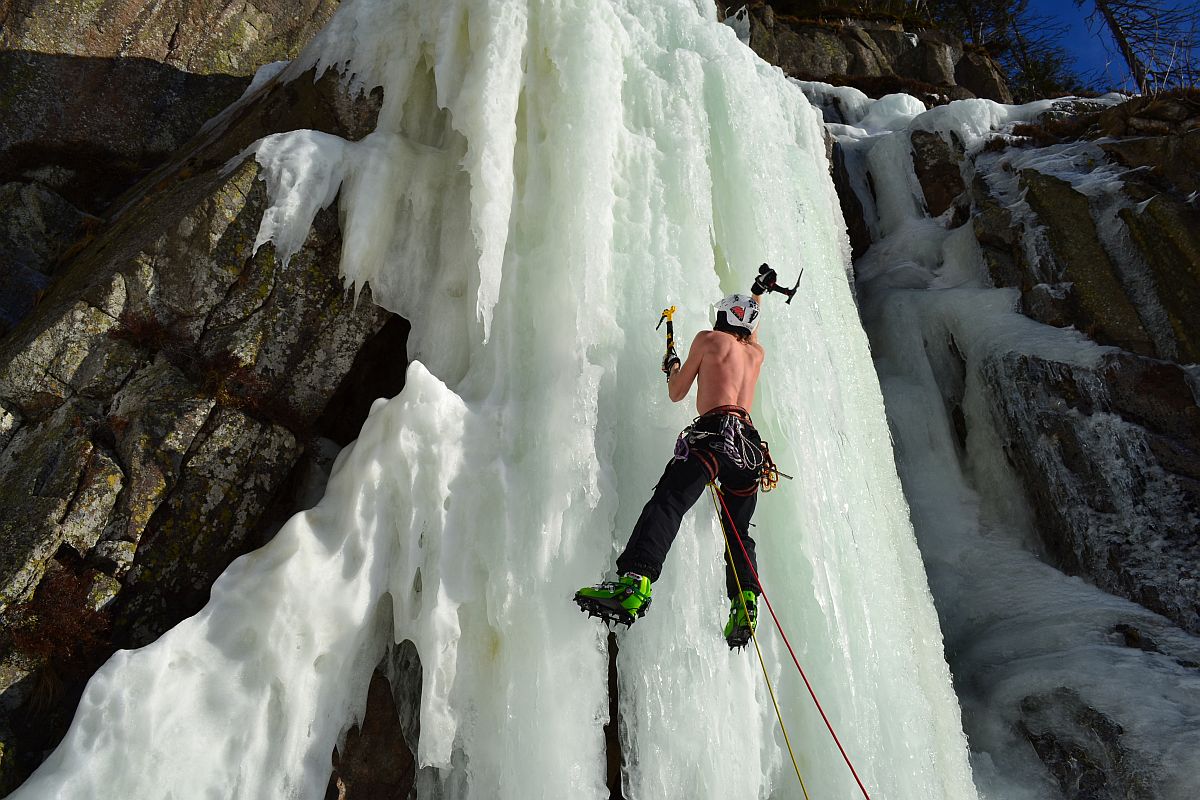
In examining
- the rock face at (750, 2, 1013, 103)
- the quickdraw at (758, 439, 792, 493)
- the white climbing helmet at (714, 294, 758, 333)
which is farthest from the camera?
the rock face at (750, 2, 1013, 103)

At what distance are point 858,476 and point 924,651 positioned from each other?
1057mm

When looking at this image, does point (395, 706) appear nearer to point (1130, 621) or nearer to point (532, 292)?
point (532, 292)

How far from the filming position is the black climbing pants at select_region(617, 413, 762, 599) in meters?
3.25

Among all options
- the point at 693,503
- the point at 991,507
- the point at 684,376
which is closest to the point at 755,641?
the point at 693,503

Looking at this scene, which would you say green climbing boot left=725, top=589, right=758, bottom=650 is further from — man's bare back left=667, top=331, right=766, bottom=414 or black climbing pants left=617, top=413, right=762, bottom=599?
man's bare back left=667, top=331, right=766, bottom=414

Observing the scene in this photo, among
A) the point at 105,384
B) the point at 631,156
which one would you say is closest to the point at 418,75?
the point at 631,156

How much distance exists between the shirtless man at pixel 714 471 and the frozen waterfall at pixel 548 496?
207 millimetres

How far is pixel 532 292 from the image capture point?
441 cm

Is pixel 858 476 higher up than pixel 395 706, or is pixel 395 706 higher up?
pixel 858 476

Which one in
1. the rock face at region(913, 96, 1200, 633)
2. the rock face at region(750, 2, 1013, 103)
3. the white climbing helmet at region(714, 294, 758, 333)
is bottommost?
the white climbing helmet at region(714, 294, 758, 333)

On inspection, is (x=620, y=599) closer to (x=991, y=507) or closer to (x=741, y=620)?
(x=741, y=620)

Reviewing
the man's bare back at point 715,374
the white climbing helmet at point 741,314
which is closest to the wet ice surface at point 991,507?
Result: the man's bare back at point 715,374

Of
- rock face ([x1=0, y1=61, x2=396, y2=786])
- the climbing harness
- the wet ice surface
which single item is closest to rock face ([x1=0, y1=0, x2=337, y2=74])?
rock face ([x1=0, y1=61, x2=396, y2=786])

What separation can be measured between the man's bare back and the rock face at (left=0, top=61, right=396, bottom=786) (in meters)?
2.37
